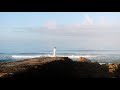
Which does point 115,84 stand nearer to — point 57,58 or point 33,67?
point 57,58

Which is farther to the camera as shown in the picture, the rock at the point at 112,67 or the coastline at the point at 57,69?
the rock at the point at 112,67

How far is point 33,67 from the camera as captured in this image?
2859mm

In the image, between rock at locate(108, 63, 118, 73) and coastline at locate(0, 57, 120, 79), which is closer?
coastline at locate(0, 57, 120, 79)

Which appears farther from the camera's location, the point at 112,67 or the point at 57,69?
the point at 112,67
